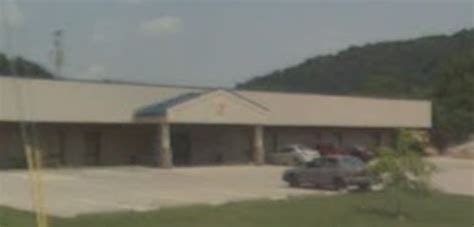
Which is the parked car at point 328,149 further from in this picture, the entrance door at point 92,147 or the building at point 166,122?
the entrance door at point 92,147

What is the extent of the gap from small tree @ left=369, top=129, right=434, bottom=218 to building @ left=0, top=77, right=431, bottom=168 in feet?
74.9

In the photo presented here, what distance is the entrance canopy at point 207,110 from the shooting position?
178 feet

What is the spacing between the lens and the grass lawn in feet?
75.0

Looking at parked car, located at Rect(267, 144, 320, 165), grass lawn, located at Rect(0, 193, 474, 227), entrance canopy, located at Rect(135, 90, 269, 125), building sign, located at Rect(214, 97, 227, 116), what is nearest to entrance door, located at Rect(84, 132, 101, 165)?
entrance canopy, located at Rect(135, 90, 269, 125)

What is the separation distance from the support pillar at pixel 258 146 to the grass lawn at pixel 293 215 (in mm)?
29175

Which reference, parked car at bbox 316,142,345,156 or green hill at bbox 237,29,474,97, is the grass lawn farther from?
green hill at bbox 237,29,474,97

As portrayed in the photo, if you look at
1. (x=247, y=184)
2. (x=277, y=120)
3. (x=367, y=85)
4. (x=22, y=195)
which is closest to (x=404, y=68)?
(x=367, y=85)

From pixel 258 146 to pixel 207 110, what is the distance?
17.1ft

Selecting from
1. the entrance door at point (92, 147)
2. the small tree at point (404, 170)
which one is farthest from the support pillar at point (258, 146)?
the small tree at point (404, 170)

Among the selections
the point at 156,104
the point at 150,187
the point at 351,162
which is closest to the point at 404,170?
the point at 351,162

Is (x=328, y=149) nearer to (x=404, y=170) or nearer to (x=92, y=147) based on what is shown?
(x=92, y=147)

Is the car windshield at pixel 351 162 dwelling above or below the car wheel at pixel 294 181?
above

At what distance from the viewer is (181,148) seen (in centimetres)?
6072

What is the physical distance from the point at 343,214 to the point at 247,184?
16096 mm
